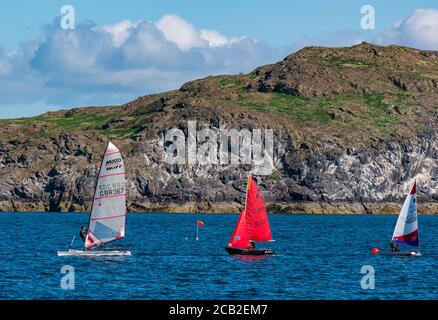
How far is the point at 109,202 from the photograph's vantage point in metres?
82.7

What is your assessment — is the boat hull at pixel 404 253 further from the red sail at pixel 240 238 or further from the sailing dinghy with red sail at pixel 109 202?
the sailing dinghy with red sail at pixel 109 202

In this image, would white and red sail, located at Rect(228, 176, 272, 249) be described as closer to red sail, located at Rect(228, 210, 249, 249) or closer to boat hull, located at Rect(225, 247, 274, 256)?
red sail, located at Rect(228, 210, 249, 249)

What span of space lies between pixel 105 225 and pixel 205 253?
1821 centimetres

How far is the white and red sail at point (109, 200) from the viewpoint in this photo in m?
82.1

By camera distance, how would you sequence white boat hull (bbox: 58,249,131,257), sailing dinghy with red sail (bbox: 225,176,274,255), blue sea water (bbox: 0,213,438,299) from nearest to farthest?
blue sea water (bbox: 0,213,438,299), white boat hull (bbox: 58,249,131,257), sailing dinghy with red sail (bbox: 225,176,274,255)

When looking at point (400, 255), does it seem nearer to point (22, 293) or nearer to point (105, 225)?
point (105, 225)

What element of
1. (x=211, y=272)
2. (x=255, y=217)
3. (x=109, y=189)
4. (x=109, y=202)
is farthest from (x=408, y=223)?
(x=109, y=189)

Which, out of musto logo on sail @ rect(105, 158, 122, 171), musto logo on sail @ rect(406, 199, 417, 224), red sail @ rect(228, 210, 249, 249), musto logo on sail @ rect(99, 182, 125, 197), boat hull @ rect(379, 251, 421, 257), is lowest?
boat hull @ rect(379, 251, 421, 257)

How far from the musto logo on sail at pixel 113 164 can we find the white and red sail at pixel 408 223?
30296 millimetres

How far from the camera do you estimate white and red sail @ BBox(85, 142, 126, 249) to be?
82.1m

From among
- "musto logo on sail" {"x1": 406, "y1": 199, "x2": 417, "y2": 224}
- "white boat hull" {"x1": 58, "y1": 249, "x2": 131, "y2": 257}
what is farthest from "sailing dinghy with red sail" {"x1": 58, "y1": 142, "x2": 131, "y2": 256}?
"musto logo on sail" {"x1": 406, "y1": 199, "x2": 417, "y2": 224}

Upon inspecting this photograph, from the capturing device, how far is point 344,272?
7938 centimetres

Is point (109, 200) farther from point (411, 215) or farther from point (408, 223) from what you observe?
point (411, 215)
